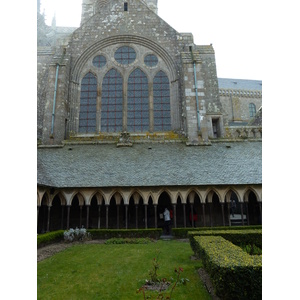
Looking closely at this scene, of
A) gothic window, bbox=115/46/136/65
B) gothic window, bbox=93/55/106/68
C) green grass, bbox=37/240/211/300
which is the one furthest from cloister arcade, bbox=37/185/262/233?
gothic window, bbox=115/46/136/65

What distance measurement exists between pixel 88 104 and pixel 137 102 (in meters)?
3.55

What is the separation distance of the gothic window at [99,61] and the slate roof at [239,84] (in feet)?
75.9

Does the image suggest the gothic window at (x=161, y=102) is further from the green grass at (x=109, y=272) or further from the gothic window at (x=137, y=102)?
the green grass at (x=109, y=272)

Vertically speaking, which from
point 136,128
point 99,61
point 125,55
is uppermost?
point 125,55

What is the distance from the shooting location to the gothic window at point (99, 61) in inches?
811

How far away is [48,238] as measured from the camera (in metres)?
11.2

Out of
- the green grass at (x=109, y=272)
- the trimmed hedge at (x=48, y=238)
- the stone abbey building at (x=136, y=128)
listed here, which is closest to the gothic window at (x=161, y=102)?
the stone abbey building at (x=136, y=128)

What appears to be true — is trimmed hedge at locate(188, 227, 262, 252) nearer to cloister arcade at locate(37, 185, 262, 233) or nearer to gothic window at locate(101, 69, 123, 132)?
cloister arcade at locate(37, 185, 262, 233)

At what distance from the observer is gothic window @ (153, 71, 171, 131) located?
1973cm

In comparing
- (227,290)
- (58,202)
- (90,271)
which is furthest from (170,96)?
(227,290)

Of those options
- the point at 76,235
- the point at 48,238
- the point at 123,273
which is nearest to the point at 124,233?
the point at 76,235

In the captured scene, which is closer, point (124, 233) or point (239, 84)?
point (124, 233)

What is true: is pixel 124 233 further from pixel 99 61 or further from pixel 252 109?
pixel 252 109

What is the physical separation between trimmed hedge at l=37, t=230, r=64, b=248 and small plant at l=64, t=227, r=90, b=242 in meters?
0.33
